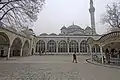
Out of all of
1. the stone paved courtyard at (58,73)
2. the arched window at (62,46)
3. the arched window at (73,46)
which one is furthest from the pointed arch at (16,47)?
the stone paved courtyard at (58,73)

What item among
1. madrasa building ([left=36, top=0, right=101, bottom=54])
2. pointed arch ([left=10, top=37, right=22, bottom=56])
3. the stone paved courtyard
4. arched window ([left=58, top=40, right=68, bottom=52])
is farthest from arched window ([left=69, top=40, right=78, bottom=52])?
the stone paved courtyard

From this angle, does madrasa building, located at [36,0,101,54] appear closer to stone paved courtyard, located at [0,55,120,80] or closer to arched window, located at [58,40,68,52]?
arched window, located at [58,40,68,52]

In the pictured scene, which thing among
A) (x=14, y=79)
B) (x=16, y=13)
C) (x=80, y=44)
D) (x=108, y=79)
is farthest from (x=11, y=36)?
(x=80, y=44)

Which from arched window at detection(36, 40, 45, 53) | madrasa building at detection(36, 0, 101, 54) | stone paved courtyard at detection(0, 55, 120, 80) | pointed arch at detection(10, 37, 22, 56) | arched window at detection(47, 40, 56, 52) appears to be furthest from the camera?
arched window at detection(36, 40, 45, 53)

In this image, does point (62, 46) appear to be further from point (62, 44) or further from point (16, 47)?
point (16, 47)

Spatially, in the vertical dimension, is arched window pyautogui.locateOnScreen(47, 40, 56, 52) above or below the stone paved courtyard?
above

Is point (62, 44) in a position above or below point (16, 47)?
above

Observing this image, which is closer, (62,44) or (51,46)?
(51,46)

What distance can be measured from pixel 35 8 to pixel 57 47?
123ft

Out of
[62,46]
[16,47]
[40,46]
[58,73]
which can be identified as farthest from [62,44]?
[58,73]

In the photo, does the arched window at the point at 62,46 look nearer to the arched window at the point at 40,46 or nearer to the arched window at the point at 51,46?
the arched window at the point at 51,46

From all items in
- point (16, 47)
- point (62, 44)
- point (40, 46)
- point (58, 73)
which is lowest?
point (58, 73)

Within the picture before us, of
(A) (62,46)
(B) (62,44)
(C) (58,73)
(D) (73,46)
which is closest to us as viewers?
(C) (58,73)

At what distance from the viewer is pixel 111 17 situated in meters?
28.1
